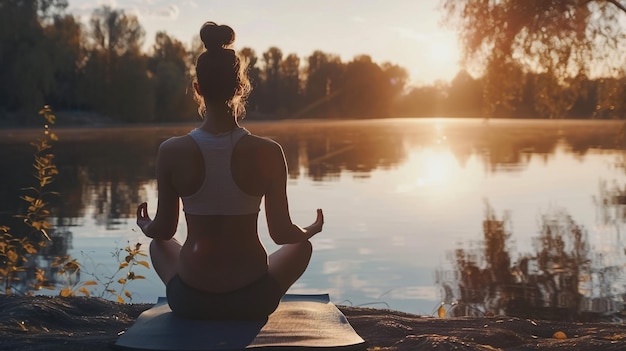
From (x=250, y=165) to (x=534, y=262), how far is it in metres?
6.41

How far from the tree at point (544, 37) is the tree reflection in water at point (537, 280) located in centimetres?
462

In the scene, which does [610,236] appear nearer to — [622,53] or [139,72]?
A: [622,53]

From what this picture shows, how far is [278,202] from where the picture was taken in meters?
3.46

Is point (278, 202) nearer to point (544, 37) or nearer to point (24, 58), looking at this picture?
point (544, 37)

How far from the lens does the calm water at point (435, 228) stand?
760cm

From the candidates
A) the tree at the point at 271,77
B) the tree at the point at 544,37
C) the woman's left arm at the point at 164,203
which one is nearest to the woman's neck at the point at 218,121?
the woman's left arm at the point at 164,203

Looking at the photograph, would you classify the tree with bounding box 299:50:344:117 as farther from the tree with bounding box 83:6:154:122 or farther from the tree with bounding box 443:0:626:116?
the tree with bounding box 443:0:626:116

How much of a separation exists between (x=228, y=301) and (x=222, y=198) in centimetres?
45

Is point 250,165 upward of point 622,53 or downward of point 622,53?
downward

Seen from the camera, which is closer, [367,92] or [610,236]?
[610,236]

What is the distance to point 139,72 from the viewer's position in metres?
57.6

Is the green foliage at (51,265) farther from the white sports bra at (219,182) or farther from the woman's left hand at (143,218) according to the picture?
the white sports bra at (219,182)

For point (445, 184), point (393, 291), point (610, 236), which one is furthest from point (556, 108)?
point (393, 291)

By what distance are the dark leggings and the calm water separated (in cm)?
220
